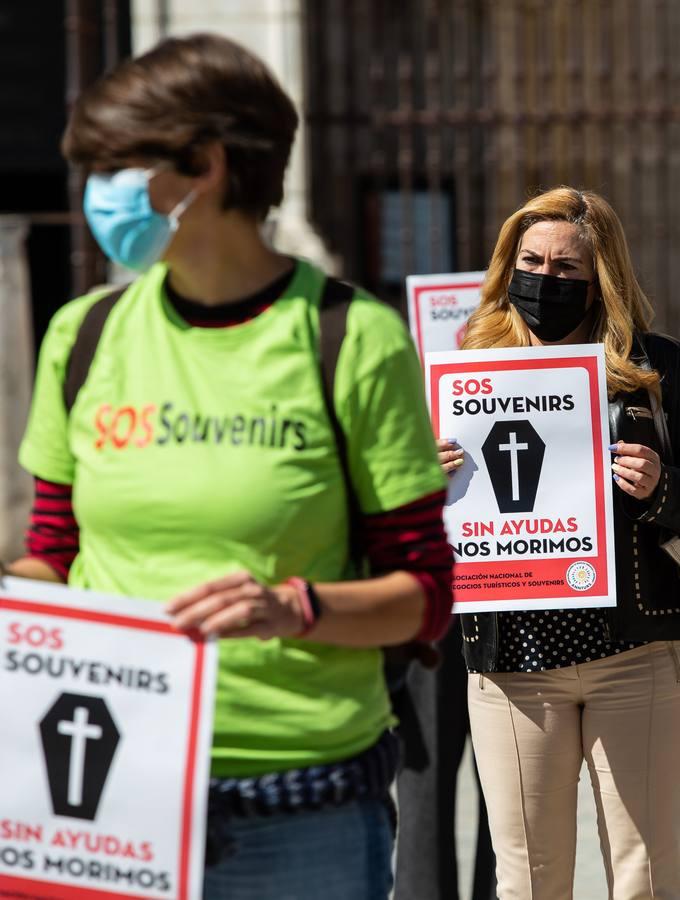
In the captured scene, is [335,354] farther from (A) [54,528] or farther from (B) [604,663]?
(B) [604,663]

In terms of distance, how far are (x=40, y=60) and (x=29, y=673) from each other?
395 inches

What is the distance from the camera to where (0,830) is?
219 cm

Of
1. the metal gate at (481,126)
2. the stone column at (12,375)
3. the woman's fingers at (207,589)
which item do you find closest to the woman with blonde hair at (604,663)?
the woman's fingers at (207,589)

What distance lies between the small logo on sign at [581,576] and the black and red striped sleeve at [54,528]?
1.39 m

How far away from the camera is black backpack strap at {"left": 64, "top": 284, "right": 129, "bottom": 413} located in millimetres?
2240

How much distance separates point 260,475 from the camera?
6.87ft

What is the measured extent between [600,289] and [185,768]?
1790 millimetres

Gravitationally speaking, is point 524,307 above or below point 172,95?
below

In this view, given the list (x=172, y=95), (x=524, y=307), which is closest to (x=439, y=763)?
(x=524, y=307)

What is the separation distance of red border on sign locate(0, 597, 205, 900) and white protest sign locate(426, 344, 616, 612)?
4.50ft

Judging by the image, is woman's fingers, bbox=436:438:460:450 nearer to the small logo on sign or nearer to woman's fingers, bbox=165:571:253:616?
the small logo on sign

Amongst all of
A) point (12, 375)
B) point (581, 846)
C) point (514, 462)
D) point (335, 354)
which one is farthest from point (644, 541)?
point (12, 375)

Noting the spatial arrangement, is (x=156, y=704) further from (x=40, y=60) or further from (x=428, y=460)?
(x=40, y=60)

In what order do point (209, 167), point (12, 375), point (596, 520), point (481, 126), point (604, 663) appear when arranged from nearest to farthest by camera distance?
point (209, 167) < point (604, 663) < point (596, 520) < point (12, 375) < point (481, 126)
